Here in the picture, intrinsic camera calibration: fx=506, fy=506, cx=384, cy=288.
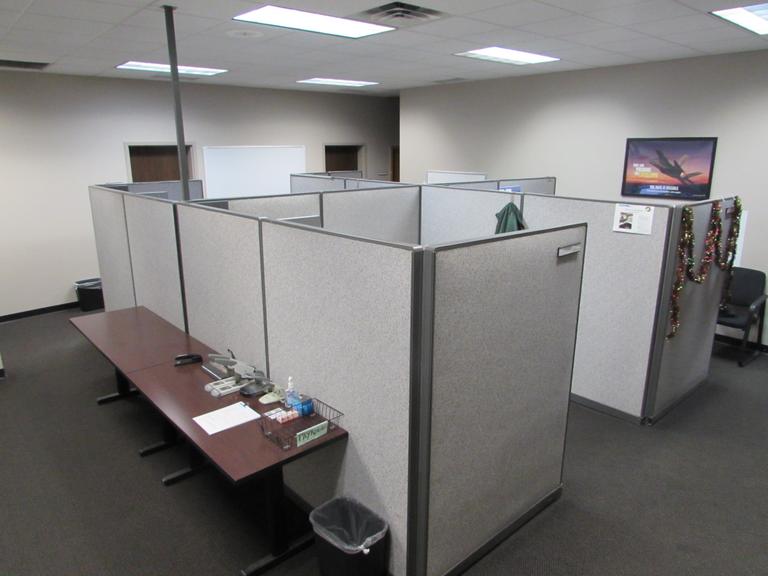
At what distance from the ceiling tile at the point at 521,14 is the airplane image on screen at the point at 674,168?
229 centimetres

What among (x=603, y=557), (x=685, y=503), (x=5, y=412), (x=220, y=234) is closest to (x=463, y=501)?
(x=603, y=557)

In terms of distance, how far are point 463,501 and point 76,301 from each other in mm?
5173

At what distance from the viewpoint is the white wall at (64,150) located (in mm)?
4945

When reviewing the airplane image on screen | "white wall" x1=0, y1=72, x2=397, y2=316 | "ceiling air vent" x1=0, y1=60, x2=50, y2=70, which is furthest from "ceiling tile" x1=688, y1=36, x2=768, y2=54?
"ceiling air vent" x1=0, y1=60, x2=50, y2=70

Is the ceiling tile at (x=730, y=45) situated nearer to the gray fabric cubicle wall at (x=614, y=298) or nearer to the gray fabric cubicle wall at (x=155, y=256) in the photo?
the gray fabric cubicle wall at (x=614, y=298)

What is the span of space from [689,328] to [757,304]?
1073 millimetres

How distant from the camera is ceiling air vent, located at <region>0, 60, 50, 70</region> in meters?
4.30

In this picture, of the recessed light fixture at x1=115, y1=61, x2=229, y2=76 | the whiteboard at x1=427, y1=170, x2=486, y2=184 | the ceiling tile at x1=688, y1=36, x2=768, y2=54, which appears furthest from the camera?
the whiteboard at x1=427, y1=170, x2=486, y2=184

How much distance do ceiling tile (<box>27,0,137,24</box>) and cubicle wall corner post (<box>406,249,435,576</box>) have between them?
7.98 ft

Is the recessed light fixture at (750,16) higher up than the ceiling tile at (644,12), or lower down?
higher up

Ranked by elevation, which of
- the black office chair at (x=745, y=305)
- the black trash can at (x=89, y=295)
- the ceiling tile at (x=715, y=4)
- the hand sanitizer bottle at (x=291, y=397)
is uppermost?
the ceiling tile at (x=715, y=4)

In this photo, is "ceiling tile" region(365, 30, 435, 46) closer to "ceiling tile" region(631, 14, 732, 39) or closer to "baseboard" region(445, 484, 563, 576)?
"ceiling tile" region(631, 14, 732, 39)

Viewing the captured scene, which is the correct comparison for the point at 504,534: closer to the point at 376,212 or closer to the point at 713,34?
the point at 376,212

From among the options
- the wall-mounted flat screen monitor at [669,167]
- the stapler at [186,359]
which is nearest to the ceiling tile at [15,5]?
the stapler at [186,359]
